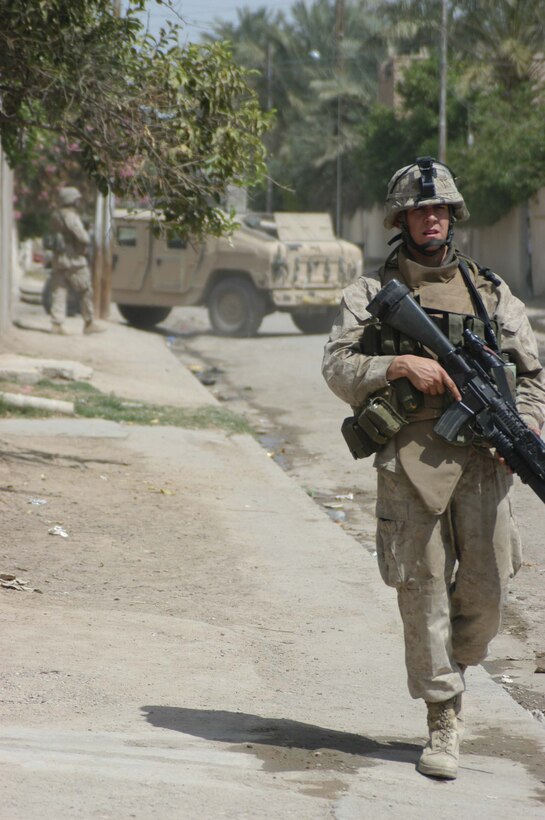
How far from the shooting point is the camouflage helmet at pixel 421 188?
3.73 meters

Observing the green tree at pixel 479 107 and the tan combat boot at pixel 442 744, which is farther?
the green tree at pixel 479 107

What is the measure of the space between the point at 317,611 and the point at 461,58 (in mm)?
31819

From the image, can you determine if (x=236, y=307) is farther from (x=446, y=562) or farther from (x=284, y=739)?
(x=446, y=562)

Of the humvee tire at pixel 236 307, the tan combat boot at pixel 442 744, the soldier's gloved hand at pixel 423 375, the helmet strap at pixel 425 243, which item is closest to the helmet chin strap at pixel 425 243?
the helmet strap at pixel 425 243

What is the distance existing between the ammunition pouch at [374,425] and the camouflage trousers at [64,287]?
1417 centimetres

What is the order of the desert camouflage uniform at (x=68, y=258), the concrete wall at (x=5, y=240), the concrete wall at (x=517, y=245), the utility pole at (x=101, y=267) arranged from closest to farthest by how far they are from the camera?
the concrete wall at (x=5, y=240) < the desert camouflage uniform at (x=68, y=258) < the utility pole at (x=101, y=267) < the concrete wall at (x=517, y=245)

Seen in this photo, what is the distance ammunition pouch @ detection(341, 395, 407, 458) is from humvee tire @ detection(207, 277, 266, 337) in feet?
54.8

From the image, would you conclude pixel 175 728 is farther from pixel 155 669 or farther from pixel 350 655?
pixel 350 655

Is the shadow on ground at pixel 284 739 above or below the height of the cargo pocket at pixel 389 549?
below

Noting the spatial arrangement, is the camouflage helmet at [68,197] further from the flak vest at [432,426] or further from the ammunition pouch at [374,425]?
the ammunition pouch at [374,425]

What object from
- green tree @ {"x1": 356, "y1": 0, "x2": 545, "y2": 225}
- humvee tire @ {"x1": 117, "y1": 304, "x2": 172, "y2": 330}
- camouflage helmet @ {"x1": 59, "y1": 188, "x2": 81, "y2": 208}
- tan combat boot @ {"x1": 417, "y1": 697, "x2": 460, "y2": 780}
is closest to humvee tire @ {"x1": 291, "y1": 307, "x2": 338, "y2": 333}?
humvee tire @ {"x1": 117, "y1": 304, "x2": 172, "y2": 330}

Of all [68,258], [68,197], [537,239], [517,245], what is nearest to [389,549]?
[68,258]

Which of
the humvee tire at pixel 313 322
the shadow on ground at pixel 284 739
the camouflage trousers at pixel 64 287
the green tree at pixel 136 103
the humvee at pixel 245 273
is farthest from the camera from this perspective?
the humvee tire at pixel 313 322

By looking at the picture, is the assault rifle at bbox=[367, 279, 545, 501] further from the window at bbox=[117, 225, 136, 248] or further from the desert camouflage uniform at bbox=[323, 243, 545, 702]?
the window at bbox=[117, 225, 136, 248]
